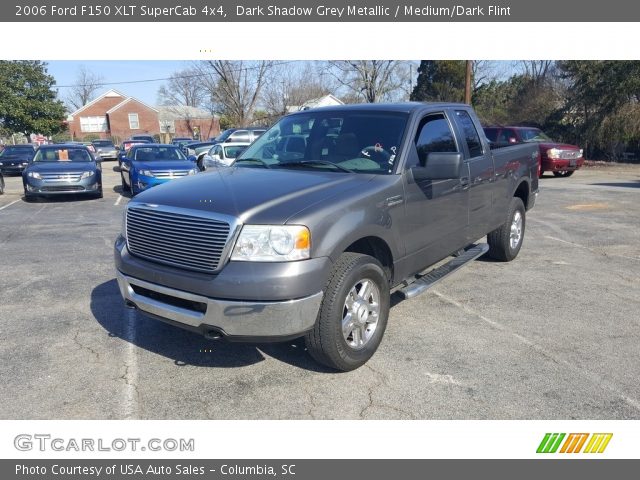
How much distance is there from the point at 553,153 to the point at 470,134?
13996 millimetres

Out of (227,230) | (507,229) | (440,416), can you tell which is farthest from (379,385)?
(507,229)

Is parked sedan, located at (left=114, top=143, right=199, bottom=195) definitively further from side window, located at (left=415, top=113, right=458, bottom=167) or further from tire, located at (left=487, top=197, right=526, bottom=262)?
side window, located at (left=415, top=113, right=458, bottom=167)

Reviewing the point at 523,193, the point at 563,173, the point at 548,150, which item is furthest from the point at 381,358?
the point at 563,173

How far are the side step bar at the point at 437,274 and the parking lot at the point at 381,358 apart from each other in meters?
0.39

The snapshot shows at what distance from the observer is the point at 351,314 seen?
3656 millimetres

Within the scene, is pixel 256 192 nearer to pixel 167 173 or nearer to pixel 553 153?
pixel 167 173

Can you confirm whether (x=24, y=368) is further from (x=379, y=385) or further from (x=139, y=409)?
(x=379, y=385)


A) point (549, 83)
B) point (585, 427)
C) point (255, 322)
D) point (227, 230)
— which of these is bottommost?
point (585, 427)

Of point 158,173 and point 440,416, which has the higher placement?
point 158,173

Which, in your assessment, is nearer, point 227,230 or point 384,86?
point 227,230

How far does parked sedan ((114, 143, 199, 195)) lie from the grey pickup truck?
795 centimetres

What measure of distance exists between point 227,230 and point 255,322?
61 cm

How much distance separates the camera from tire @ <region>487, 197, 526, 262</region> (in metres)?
6.35

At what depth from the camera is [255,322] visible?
10.4ft
